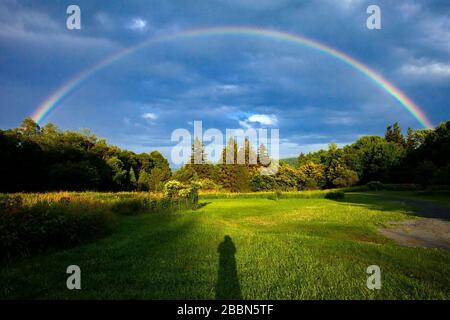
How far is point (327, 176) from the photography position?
87188 mm

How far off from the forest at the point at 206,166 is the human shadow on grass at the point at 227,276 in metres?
32.6

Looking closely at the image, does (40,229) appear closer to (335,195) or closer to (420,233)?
(420,233)

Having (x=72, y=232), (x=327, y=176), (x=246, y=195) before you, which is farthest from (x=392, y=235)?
(x=327, y=176)

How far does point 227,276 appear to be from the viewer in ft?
21.7

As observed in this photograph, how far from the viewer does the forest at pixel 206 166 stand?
47.0 metres

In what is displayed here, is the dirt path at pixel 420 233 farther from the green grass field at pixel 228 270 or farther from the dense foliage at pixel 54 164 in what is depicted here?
the dense foliage at pixel 54 164

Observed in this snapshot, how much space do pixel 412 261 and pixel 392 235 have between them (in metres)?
5.42

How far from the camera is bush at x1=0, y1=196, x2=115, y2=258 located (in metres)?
8.12

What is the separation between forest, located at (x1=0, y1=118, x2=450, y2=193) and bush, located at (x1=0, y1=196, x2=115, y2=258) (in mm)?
30675

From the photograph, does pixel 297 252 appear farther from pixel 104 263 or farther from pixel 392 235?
pixel 392 235

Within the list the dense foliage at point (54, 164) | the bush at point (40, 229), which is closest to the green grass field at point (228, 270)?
the bush at point (40, 229)

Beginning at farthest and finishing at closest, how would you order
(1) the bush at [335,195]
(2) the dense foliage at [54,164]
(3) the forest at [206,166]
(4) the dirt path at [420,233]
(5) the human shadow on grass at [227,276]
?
(3) the forest at [206,166], (2) the dense foliage at [54,164], (1) the bush at [335,195], (4) the dirt path at [420,233], (5) the human shadow on grass at [227,276]

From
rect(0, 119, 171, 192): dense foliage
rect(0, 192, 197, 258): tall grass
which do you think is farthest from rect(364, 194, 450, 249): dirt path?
rect(0, 119, 171, 192): dense foliage

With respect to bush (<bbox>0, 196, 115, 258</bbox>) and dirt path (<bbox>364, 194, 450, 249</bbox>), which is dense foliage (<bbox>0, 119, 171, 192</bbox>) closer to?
bush (<bbox>0, 196, 115, 258</bbox>)
